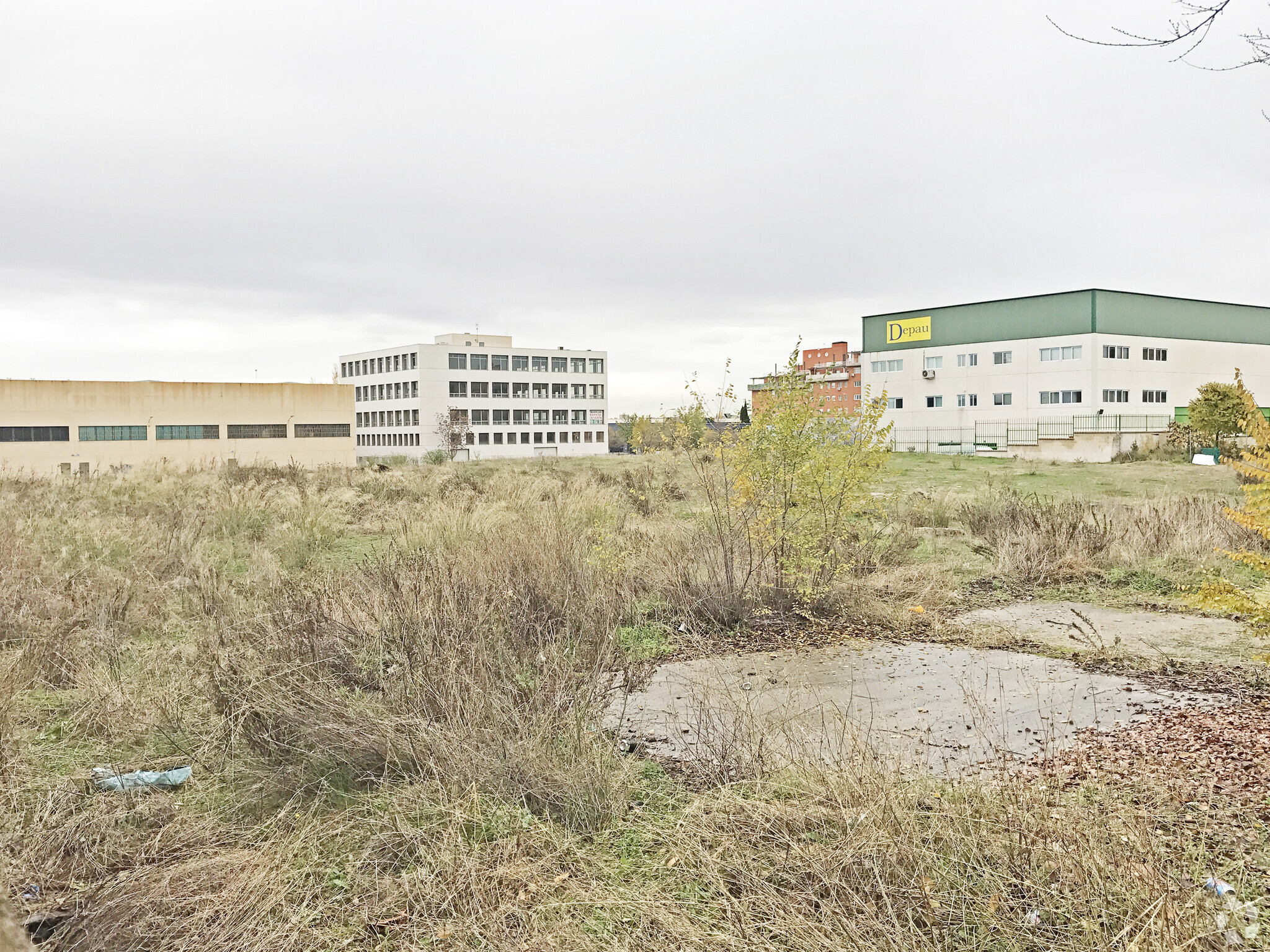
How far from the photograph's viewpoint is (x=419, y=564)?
8289mm

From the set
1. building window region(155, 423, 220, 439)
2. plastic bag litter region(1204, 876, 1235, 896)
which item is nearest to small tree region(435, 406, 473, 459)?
building window region(155, 423, 220, 439)

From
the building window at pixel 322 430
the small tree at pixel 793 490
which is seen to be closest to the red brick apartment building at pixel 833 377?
the small tree at pixel 793 490

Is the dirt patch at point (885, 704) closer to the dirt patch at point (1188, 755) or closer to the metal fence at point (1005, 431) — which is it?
the dirt patch at point (1188, 755)

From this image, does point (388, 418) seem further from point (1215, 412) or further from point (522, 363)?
point (1215, 412)

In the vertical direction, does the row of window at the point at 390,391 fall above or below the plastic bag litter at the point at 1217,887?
above

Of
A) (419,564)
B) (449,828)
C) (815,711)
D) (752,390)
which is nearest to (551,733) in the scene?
(449,828)

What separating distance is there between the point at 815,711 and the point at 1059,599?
533cm

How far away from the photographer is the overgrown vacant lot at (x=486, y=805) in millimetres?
3590

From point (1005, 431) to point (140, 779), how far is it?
186ft

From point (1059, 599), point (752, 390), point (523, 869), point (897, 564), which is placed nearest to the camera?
point (523, 869)

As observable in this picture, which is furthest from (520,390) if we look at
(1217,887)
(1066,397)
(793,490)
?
(1217,887)

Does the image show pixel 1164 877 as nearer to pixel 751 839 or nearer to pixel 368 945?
pixel 751 839

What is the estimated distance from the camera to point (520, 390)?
98500 mm

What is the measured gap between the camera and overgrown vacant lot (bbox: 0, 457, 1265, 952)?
359 cm
